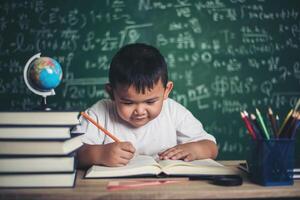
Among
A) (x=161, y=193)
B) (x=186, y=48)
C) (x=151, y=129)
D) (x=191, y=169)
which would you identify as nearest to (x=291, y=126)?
(x=191, y=169)

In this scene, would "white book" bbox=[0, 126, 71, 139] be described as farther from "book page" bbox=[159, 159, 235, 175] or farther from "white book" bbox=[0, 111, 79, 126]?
"book page" bbox=[159, 159, 235, 175]

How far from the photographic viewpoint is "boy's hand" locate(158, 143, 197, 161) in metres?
1.48

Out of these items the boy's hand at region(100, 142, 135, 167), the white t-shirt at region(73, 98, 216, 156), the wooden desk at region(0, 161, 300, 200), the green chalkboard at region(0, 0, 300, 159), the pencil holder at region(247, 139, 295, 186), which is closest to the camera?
the wooden desk at region(0, 161, 300, 200)

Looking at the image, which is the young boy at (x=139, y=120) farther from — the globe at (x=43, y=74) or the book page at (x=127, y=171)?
the globe at (x=43, y=74)

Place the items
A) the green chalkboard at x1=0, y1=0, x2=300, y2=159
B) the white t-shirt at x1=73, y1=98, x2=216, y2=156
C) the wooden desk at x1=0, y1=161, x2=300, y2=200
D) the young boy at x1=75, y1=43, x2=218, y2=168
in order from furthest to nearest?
the green chalkboard at x1=0, y1=0, x2=300, y2=159 → the white t-shirt at x1=73, y1=98, x2=216, y2=156 → the young boy at x1=75, y1=43, x2=218, y2=168 → the wooden desk at x1=0, y1=161, x2=300, y2=200

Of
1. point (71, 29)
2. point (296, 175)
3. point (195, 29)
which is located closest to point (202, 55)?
point (195, 29)

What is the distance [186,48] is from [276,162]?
2.33 meters

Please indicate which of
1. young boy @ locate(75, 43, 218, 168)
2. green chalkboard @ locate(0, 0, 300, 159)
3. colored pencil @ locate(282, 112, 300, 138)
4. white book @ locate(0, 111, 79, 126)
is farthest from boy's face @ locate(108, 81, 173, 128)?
green chalkboard @ locate(0, 0, 300, 159)

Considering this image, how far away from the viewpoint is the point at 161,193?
108 centimetres

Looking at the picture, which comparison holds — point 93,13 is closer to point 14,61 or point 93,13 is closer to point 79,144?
point 14,61

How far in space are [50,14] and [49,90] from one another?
2218 millimetres

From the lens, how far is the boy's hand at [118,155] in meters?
1.34

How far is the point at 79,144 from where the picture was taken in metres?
1.29

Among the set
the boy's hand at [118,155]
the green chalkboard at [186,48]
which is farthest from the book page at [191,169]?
the green chalkboard at [186,48]
